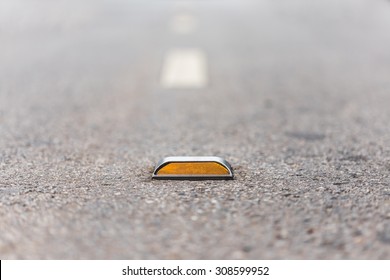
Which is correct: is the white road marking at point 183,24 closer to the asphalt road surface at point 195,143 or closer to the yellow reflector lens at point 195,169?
the asphalt road surface at point 195,143

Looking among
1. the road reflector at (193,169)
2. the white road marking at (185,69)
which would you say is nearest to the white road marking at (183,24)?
the white road marking at (185,69)

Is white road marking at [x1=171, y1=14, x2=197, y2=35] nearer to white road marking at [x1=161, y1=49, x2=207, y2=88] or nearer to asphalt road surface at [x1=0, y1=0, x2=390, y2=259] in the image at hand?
asphalt road surface at [x1=0, y1=0, x2=390, y2=259]

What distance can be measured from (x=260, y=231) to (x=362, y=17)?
39.8 feet

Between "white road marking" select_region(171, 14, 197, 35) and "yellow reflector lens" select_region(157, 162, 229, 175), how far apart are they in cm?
832

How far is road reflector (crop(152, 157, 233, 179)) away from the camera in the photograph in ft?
10.5

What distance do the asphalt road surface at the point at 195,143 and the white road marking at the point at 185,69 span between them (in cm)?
3

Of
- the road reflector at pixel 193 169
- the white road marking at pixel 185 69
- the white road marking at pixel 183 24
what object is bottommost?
the road reflector at pixel 193 169

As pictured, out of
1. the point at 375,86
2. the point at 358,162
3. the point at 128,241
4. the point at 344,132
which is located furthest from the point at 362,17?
the point at 128,241

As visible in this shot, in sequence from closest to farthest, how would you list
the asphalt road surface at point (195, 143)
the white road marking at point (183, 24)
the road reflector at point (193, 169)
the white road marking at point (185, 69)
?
the asphalt road surface at point (195, 143) → the road reflector at point (193, 169) → the white road marking at point (185, 69) → the white road marking at point (183, 24)

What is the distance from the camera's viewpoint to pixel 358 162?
3.62 m

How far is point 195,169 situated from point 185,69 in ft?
15.2

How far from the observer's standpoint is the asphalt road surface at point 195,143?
2365 millimetres

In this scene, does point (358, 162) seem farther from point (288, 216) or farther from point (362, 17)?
point (362, 17)

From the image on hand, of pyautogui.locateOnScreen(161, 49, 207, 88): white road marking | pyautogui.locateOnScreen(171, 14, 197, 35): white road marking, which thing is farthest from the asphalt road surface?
pyautogui.locateOnScreen(171, 14, 197, 35): white road marking
